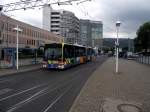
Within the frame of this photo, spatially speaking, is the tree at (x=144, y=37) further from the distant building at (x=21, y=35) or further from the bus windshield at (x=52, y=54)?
Answer: the bus windshield at (x=52, y=54)

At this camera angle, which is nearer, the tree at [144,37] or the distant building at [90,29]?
the tree at [144,37]

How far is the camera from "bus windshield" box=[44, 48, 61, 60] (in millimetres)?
28123

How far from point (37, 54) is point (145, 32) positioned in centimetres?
4614

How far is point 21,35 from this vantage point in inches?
3287

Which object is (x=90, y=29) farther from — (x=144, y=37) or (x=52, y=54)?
(x=52, y=54)

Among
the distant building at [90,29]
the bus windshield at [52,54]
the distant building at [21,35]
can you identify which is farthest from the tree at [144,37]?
the bus windshield at [52,54]

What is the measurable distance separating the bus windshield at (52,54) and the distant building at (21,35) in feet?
99.1

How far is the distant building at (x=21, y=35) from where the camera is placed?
68125 mm

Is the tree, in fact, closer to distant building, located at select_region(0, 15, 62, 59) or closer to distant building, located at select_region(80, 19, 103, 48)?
distant building, located at select_region(80, 19, 103, 48)

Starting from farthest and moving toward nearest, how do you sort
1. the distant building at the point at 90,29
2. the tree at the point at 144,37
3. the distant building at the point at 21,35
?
1. the distant building at the point at 90,29
2. the tree at the point at 144,37
3. the distant building at the point at 21,35

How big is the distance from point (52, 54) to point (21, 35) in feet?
189

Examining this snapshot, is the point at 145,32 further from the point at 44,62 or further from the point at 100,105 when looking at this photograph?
the point at 100,105

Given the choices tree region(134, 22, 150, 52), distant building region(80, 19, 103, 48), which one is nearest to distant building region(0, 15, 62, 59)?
distant building region(80, 19, 103, 48)

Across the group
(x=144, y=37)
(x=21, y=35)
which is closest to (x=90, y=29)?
(x=144, y=37)
